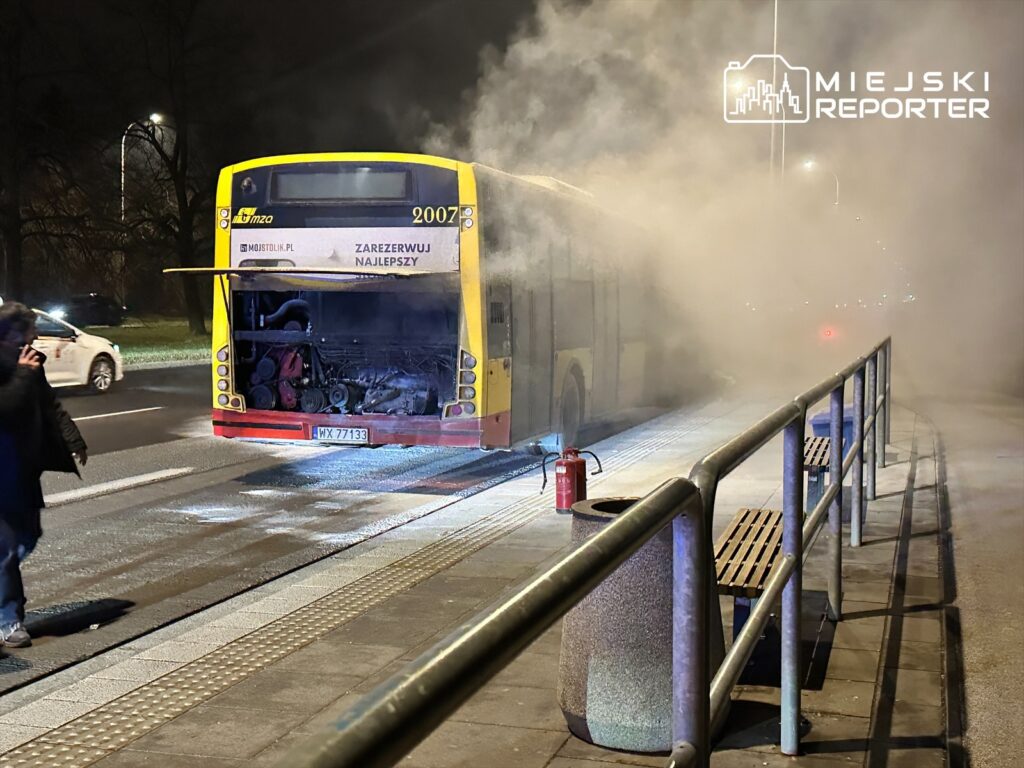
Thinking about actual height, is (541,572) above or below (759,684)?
above

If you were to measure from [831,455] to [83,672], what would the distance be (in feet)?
10.9

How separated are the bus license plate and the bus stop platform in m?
2.38

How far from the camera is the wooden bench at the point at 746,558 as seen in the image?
418cm

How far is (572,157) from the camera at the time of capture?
16078 mm

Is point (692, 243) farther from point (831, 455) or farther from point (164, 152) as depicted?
point (164, 152)

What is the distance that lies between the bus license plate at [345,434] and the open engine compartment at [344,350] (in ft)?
0.73

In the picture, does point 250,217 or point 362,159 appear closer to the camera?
point 362,159

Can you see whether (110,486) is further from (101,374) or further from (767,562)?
(101,374)

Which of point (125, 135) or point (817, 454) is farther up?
point (125, 135)

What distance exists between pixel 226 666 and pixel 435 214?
5862 millimetres

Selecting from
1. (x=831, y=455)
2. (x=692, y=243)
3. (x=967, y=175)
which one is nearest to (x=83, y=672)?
(x=831, y=455)

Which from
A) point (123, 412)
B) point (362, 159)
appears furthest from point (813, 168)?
point (362, 159)

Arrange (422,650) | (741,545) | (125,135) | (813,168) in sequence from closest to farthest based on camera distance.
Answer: (741,545) → (422,650) → (813,168) → (125,135)

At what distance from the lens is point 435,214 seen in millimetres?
10445
